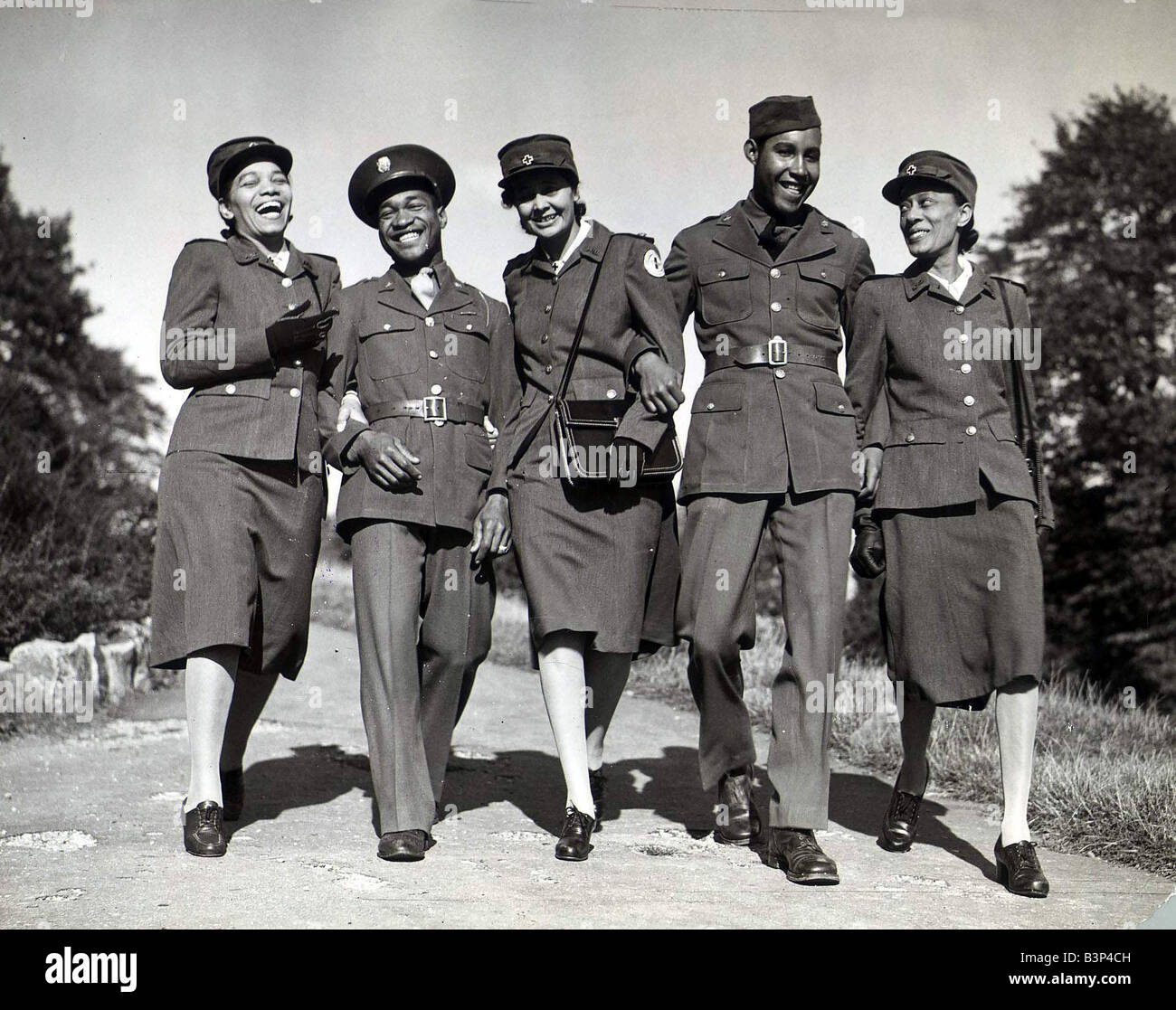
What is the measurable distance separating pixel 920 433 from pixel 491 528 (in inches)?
61.6

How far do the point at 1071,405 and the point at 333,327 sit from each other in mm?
18978

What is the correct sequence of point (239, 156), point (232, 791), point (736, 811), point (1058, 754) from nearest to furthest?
point (239, 156) → point (736, 811) → point (232, 791) → point (1058, 754)

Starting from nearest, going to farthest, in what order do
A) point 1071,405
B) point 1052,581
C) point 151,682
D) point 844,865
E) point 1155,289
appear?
1. point 844,865
2. point 151,682
3. point 1155,289
4. point 1071,405
5. point 1052,581

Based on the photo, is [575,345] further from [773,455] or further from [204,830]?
[204,830]

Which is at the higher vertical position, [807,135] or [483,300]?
[807,135]

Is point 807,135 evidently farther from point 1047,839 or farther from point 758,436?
point 1047,839

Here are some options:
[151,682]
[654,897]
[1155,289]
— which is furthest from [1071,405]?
[654,897]

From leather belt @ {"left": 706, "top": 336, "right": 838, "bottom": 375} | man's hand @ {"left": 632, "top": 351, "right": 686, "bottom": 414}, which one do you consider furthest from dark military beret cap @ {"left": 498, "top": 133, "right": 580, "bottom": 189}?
leather belt @ {"left": 706, "top": 336, "right": 838, "bottom": 375}

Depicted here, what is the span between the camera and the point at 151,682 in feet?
31.7

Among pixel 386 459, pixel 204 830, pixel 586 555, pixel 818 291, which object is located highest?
pixel 818 291

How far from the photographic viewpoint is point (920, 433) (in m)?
4.69

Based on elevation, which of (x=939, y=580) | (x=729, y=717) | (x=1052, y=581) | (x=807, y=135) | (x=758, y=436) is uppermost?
(x=807, y=135)

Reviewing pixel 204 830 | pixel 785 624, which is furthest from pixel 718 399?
pixel 204 830
